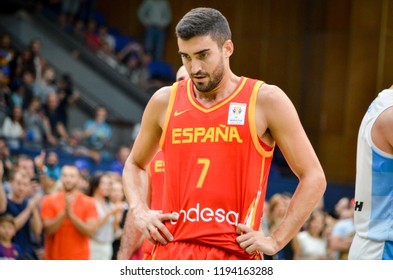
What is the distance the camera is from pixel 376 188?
528 centimetres

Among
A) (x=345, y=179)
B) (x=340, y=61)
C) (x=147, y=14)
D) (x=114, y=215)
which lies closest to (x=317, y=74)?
(x=340, y=61)

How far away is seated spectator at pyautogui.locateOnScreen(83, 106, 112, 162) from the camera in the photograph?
17.5 metres

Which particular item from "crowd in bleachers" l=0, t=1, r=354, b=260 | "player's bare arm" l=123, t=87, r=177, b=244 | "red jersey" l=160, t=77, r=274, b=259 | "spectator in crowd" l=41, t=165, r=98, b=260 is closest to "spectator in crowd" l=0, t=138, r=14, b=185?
"crowd in bleachers" l=0, t=1, r=354, b=260

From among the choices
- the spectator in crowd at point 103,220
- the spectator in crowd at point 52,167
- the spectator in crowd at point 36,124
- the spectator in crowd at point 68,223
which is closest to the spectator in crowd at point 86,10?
the spectator in crowd at point 36,124

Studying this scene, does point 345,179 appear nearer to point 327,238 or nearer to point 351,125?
point 351,125

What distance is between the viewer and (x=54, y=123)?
17.3 m

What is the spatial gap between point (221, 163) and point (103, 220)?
6.26 meters

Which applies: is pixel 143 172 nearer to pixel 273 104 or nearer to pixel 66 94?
pixel 273 104

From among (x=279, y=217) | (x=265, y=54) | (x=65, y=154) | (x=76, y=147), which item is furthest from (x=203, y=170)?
(x=265, y=54)

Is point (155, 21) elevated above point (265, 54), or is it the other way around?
point (155, 21)

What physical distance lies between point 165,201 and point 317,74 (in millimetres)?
17423

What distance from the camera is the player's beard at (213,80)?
4734 millimetres

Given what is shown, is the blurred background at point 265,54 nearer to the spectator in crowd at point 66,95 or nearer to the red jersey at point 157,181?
the spectator in crowd at point 66,95
